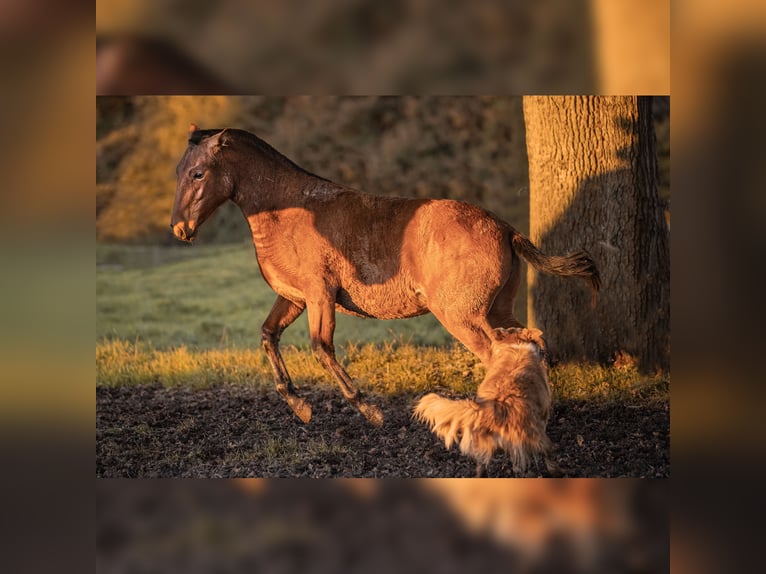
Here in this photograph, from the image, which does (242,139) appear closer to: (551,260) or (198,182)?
(198,182)

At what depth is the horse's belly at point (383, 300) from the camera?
5.21 metres

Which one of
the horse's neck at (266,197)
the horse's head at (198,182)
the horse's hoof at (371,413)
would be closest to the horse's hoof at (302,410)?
the horse's hoof at (371,413)

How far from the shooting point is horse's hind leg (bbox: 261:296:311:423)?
544cm

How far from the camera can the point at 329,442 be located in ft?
18.5

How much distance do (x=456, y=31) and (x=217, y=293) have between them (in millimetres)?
5656

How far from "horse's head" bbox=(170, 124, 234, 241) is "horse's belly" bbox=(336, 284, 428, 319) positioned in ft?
3.03

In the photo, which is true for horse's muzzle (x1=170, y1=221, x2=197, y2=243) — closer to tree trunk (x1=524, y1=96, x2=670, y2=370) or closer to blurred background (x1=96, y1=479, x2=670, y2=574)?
blurred background (x1=96, y1=479, x2=670, y2=574)

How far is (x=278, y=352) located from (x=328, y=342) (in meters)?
0.44

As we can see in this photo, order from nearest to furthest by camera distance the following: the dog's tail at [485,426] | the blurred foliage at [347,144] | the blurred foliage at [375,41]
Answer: the blurred foliage at [375,41] → the dog's tail at [485,426] → the blurred foliage at [347,144]

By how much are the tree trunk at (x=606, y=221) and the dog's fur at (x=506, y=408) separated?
1.66m

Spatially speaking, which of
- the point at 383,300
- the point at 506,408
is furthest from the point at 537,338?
the point at 383,300

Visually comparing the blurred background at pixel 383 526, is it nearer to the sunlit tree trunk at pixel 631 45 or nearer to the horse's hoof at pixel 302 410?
the horse's hoof at pixel 302 410

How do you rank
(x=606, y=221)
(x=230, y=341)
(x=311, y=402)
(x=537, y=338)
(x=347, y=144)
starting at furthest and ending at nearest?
(x=347, y=144) → (x=230, y=341) → (x=311, y=402) → (x=606, y=221) → (x=537, y=338)
